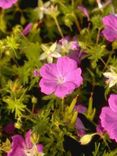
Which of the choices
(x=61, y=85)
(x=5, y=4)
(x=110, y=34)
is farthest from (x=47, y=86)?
(x=5, y=4)

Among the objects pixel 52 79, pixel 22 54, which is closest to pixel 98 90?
pixel 52 79

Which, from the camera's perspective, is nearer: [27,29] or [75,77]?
[75,77]

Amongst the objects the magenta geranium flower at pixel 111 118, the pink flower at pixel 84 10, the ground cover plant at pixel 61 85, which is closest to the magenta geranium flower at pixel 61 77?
the ground cover plant at pixel 61 85

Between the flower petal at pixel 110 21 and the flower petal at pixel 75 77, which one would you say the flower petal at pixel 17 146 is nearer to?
the flower petal at pixel 75 77

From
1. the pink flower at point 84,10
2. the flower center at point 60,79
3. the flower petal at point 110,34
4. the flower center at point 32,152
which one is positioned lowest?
the flower center at point 32,152

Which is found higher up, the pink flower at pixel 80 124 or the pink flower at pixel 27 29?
the pink flower at pixel 27 29

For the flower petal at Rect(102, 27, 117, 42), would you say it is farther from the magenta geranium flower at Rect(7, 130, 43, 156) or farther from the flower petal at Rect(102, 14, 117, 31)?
the magenta geranium flower at Rect(7, 130, 43, 156)

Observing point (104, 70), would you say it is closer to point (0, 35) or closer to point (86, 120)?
point (86, 120)

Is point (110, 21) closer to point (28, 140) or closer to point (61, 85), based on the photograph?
point (61, 85)
